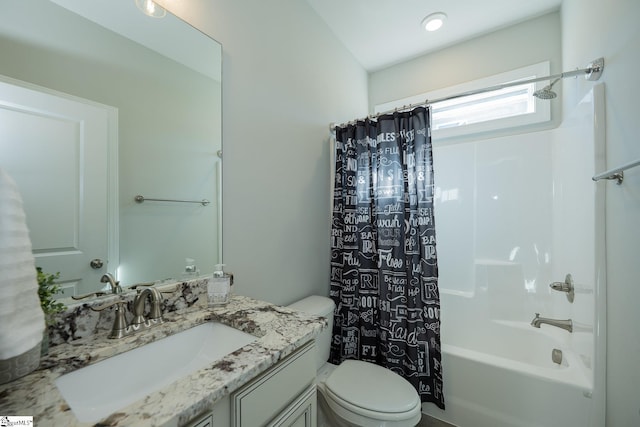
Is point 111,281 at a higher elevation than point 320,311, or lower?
higher

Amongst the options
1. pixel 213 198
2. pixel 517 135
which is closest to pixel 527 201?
pixel 517 135

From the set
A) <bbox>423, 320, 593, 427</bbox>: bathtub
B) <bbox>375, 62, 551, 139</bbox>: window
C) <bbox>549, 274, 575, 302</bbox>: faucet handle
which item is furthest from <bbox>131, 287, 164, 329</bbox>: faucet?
<bbox>375, 62, 551, 139</bbox>: window

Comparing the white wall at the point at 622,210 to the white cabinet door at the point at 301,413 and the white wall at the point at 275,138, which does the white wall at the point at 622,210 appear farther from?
the white wall at the point at 275,138

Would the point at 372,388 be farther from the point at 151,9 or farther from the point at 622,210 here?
the point at 151,9

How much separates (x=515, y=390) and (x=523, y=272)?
947 mm

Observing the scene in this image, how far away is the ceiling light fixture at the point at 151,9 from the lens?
3.08ft

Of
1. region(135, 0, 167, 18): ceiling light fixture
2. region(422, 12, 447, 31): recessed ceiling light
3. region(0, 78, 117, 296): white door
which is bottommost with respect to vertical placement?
region(0, 78, 117, 296): white door

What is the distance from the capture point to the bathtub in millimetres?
1189

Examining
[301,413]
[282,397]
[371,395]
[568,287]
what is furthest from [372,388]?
[568,287]

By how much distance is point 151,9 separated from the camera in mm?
959

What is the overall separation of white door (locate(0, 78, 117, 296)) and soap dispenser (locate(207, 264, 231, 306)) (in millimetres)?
330

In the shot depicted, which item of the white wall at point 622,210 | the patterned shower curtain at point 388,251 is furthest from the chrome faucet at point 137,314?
the white wall at point 622,210

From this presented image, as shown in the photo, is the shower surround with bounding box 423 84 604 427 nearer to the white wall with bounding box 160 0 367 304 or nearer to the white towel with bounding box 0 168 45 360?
the white wall with bounding box 160 0 367 304

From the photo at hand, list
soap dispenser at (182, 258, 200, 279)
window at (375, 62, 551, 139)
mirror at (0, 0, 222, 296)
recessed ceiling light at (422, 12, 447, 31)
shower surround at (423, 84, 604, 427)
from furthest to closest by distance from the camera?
window at (375, 62, 551, 139), recessed ceiling light at (422, 12, 447, 31), shower surround at (423, 84, 604, 427), soap dispenser at (182, 258, 200, 279), mirror at (0, 0, 222, 296)
